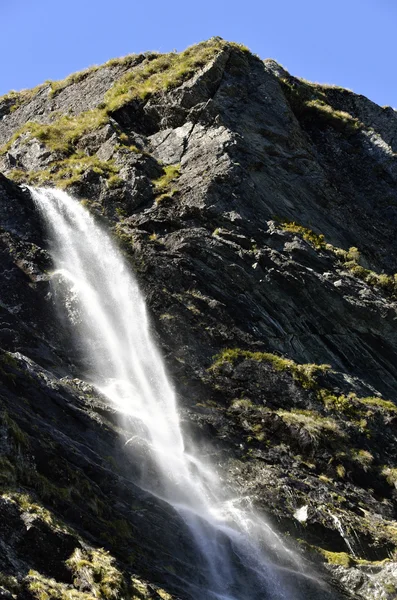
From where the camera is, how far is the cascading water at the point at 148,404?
40.4 ft

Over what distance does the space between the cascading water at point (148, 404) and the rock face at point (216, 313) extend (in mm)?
487

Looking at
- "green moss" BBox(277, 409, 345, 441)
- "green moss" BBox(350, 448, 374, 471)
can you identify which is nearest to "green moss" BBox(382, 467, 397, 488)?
"green moss" BBox(350, 448, 374, 471)

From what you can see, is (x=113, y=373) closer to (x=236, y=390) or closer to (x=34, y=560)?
(x=236, y=390)

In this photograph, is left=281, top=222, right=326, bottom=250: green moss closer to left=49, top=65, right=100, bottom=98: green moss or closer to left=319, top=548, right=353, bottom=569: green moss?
left=319, top=548, right=353, bottom=569: green moss

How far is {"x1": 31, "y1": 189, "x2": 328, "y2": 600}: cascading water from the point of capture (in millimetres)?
12320

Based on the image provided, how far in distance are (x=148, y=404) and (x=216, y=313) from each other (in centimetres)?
422

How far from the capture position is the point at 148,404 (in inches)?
691

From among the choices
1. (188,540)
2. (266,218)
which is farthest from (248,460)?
(266,218)

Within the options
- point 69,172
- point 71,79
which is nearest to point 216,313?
point 69,172

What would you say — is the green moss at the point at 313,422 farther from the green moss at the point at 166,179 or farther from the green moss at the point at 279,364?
the green moss at the point at 166,179

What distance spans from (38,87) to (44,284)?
75.9ft

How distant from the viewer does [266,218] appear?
24.8 metres

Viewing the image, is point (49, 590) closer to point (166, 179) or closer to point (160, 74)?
point (166, 179)

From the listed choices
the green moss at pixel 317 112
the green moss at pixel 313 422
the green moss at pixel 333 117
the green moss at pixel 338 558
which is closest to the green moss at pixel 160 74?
the green moss at pixel 317 112
